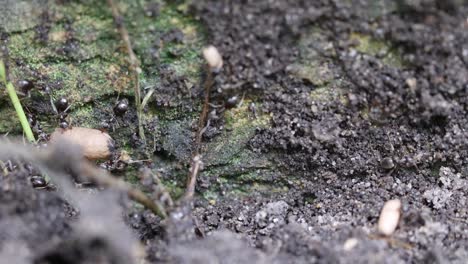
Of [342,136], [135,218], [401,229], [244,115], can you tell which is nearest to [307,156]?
[342,136]

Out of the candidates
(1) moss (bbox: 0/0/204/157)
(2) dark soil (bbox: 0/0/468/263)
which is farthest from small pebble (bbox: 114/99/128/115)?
(2) dark soil (bbox: 0/0/468/263)

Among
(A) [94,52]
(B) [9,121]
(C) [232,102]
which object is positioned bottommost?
(B) [9,121]

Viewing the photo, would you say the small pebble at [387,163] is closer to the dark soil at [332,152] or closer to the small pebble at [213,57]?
the dark soil at [332,152]

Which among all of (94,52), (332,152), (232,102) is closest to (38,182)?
(94,52)

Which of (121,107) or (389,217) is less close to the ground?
(121,107)

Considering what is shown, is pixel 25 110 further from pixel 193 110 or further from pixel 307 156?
pixel 307 156

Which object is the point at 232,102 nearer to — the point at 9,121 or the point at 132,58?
the point at 132,58

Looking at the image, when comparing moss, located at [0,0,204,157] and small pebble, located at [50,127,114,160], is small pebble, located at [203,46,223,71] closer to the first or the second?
moss, located at [0,0,204,157]
